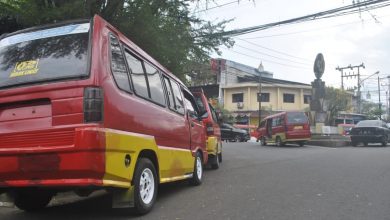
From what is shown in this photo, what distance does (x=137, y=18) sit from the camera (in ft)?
36.2

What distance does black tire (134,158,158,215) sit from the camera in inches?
248

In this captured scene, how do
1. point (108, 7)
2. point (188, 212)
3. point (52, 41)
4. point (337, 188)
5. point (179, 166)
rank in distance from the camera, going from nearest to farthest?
point (52, 41) → point (188, 212) → point (179, 166) → point (337, 188) → point (108, 7)

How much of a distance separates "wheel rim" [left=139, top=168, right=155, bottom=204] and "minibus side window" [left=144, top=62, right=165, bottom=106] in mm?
1150

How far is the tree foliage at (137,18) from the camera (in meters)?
10.2

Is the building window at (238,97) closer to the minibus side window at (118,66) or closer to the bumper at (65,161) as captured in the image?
the minibus side window at (118,66)

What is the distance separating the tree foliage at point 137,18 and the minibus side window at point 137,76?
3.74 metres

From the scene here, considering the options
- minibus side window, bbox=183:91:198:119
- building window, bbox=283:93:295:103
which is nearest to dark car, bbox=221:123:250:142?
building window, bbox=283:93:295:103

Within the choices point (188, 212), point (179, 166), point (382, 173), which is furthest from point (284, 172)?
point (188, 212)

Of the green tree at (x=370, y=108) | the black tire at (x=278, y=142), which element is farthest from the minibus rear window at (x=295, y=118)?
the green tree at (x=370, y=108)

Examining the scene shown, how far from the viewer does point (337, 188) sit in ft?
29.7

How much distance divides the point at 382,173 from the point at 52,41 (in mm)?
8408

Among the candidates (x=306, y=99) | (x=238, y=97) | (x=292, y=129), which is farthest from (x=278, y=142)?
(x=306, y=99)

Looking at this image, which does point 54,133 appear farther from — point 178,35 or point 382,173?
point 382,173

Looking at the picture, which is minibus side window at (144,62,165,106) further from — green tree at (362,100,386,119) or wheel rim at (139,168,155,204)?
green tree at (362,100,386,119)
